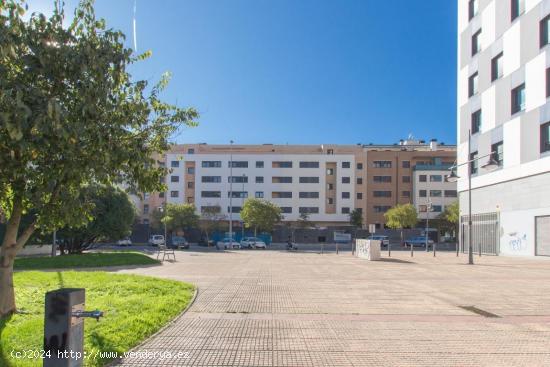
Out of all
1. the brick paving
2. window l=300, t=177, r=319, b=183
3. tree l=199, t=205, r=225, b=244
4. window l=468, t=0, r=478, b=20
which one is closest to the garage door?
the brick paving

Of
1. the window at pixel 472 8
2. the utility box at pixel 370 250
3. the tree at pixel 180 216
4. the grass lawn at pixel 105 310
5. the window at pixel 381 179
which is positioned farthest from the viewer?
the window at pixel 381 179

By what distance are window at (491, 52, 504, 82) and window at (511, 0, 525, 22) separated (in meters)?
3.06

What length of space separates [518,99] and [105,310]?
35.0m

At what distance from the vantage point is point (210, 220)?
81875 millimetres

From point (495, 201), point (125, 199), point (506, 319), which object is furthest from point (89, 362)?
point (495, 201)

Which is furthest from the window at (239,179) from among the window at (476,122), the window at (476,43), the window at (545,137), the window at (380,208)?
the window at (545,137)

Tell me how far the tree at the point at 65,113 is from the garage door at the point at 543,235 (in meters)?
30.2

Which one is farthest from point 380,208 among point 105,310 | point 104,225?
point 105,310

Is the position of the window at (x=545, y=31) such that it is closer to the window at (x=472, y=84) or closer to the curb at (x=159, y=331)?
the window at (x=472, y=84)

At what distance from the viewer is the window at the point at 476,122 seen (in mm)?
43156

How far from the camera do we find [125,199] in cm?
3300

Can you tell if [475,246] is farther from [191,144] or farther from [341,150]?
[191,144]

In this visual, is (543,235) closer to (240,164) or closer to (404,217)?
(404,217)

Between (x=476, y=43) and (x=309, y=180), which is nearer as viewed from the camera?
(x=476, y=43)
